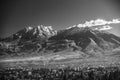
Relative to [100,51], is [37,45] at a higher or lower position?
higher

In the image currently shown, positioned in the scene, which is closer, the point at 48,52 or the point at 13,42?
the point at 48,52

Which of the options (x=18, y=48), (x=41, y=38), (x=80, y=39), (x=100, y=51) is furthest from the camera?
(x=41, y=38)

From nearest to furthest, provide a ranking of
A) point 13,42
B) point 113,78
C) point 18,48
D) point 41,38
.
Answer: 1. point 113,78
2. point 18,48
3. point 13,42
4. point 41,38

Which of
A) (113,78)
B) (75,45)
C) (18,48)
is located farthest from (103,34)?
(113,78)

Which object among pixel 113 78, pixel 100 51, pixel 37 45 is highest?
pixel 37 45

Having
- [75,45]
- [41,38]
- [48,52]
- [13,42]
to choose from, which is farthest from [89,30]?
[13,42]

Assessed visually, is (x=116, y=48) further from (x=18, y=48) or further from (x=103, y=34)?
(x=18, y=48)
